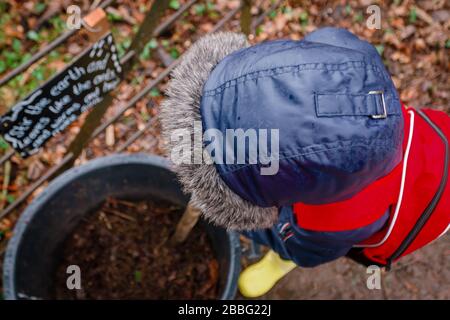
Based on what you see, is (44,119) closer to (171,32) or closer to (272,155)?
(272,155)

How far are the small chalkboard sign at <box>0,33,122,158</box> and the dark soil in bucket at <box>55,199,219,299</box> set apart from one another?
23.0 inches

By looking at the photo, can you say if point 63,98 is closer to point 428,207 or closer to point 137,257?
point 137,257

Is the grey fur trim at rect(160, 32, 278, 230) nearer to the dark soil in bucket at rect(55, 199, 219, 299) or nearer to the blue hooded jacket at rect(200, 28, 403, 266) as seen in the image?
the blue hooded jacket at rect(200, 28, 403, 266)

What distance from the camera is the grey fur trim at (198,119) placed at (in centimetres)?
Answer: 107

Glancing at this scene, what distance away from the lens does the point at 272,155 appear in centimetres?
94

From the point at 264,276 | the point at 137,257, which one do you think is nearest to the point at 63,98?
the point at 137,257

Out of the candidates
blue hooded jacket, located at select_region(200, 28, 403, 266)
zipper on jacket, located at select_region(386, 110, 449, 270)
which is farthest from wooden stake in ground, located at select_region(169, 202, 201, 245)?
zipper on jacket, located at select_region(386, 110, 449, 270)

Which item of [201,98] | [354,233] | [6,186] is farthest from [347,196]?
[6,186]

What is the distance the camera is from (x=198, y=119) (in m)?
1.06

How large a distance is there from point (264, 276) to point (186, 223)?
66cm

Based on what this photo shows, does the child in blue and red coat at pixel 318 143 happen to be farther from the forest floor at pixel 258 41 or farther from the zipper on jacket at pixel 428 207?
the forest floor at pixel 258 41

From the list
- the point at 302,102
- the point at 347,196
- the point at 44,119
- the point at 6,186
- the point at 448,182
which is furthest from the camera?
the point at 6,186

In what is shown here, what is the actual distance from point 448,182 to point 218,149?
2.61ft

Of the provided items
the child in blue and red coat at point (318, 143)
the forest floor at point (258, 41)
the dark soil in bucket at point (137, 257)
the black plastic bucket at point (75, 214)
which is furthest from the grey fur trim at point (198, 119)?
the forest floor at point (258, 41)
